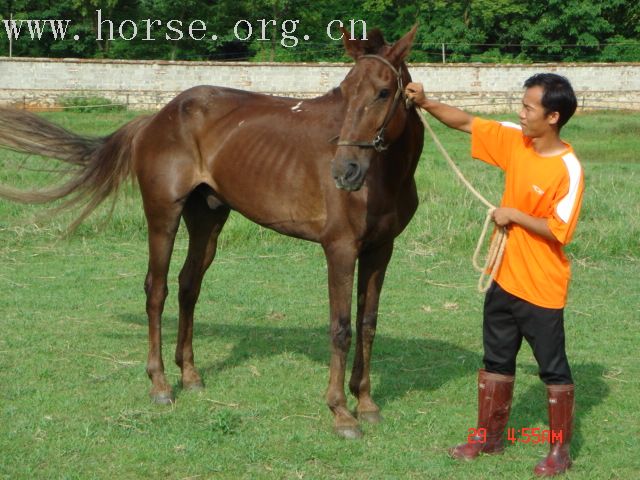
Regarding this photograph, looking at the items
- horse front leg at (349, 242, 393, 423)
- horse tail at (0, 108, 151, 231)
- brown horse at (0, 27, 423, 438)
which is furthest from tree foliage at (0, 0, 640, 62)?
horse front leg at (349, 242, 393, 423)

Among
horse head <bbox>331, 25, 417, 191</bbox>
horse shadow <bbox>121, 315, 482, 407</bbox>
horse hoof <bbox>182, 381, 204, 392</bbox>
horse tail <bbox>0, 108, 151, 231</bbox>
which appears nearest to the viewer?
horse head <bbox>331, 25, 417, 191</bbox>

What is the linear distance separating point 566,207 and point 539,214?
168 mm

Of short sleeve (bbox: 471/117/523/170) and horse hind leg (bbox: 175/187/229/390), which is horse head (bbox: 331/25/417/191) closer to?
short sleeve (bbox: 471/117/523/170)

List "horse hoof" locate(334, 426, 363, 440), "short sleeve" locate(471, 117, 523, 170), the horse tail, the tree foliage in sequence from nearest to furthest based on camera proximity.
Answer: "short sleeve" locate(471, 117, 523, 170), "horse hoof" locate(334, 426, 363, 440), the horse tail, the tree foliage

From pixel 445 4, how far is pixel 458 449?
38867 mm

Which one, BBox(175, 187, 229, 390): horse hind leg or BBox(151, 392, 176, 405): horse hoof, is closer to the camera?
BBox(151, 392, 176, 405): horse hoof

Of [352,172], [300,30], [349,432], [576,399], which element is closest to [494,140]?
[352,172]

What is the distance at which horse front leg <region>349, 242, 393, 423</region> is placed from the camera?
213 inches

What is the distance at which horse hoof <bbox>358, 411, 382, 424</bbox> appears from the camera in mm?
5398

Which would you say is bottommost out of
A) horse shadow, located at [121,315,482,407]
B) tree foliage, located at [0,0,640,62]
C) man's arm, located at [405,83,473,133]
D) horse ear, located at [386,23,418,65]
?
horse shadow, located at [121,315,482,407]

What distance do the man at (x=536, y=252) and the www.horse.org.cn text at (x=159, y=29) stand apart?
3577cm

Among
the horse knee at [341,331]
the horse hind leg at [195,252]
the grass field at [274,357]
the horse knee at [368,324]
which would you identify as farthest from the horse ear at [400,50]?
the grass field at [274,357]

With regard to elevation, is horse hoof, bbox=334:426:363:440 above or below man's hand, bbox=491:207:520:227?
below

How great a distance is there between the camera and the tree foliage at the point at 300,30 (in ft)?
130
